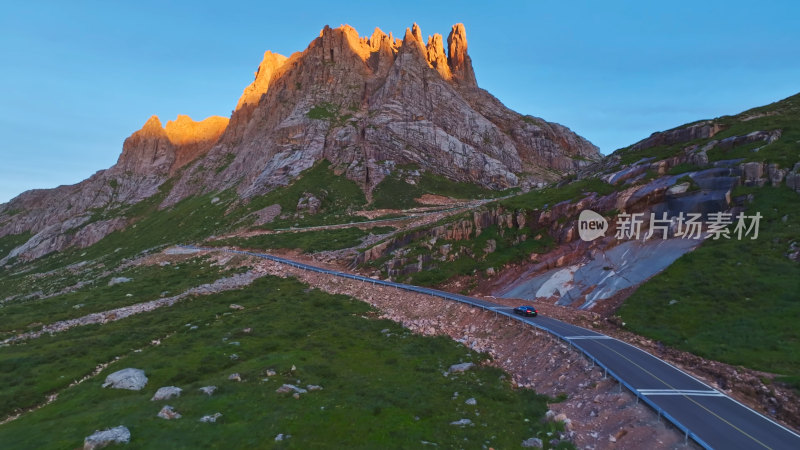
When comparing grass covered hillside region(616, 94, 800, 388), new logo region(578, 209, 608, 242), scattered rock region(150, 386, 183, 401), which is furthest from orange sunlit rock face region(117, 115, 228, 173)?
grass covered hillside region(616, 94, 800, 388)

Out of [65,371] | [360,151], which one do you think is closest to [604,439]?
[65,371]

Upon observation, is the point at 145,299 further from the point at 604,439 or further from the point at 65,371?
the point at 604,439

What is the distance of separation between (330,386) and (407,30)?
177314mm

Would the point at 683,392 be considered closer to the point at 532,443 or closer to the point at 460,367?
the point at 532,443

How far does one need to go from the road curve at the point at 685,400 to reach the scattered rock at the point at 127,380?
1148 inches

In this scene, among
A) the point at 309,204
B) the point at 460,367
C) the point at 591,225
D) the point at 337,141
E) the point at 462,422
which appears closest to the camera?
the point at 462,422

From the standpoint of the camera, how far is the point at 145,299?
1912 inches

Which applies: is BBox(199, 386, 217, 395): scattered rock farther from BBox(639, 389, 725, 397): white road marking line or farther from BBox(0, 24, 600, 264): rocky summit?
BBox(0, 24, 600, 264): rocky summit

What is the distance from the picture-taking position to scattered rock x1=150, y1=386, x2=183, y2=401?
854 inches

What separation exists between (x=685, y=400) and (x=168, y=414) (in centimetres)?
2706

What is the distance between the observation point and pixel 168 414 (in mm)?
19234

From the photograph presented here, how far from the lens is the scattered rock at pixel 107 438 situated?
53.4 feet

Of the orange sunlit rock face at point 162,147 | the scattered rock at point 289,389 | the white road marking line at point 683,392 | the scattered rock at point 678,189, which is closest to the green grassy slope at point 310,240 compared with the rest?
the scattered rock at point 289,389

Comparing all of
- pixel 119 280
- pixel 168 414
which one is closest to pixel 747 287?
pixel 168 414
